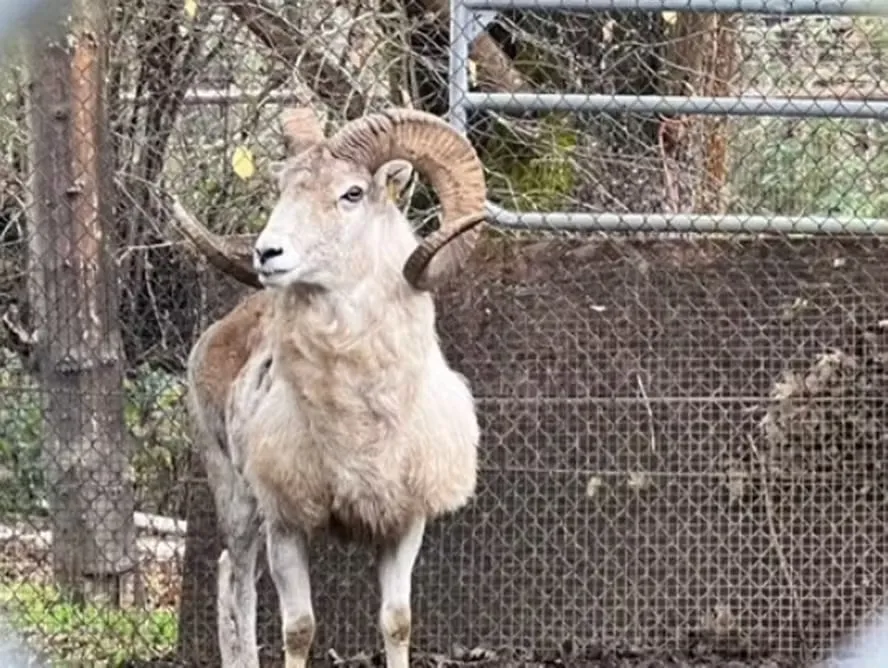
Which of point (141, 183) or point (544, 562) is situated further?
point (141, 183)

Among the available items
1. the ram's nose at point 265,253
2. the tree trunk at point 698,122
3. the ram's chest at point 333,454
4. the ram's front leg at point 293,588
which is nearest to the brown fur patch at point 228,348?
the ram's chest at point 333,454

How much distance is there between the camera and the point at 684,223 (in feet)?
25.2

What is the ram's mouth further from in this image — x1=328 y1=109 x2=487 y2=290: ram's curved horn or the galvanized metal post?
the galvanized metal post

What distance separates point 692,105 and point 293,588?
241cm

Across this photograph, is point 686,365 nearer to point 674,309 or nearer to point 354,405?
point 674,309

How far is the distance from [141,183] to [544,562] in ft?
9.87

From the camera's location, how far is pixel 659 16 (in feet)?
30.5

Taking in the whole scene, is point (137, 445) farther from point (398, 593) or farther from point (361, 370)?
point (361, 370)

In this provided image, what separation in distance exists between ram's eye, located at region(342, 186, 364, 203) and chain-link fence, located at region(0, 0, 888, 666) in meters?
1.21

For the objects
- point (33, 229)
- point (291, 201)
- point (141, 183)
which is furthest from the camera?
point (141, 183)

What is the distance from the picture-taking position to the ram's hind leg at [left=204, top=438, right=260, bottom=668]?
25.1ft

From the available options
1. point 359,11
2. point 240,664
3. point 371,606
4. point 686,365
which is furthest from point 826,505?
point 359,11

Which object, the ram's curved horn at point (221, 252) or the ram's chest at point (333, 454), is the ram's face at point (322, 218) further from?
the ram's curved horn at point (221, 252)

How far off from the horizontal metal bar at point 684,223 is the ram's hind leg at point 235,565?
4.94 ft
